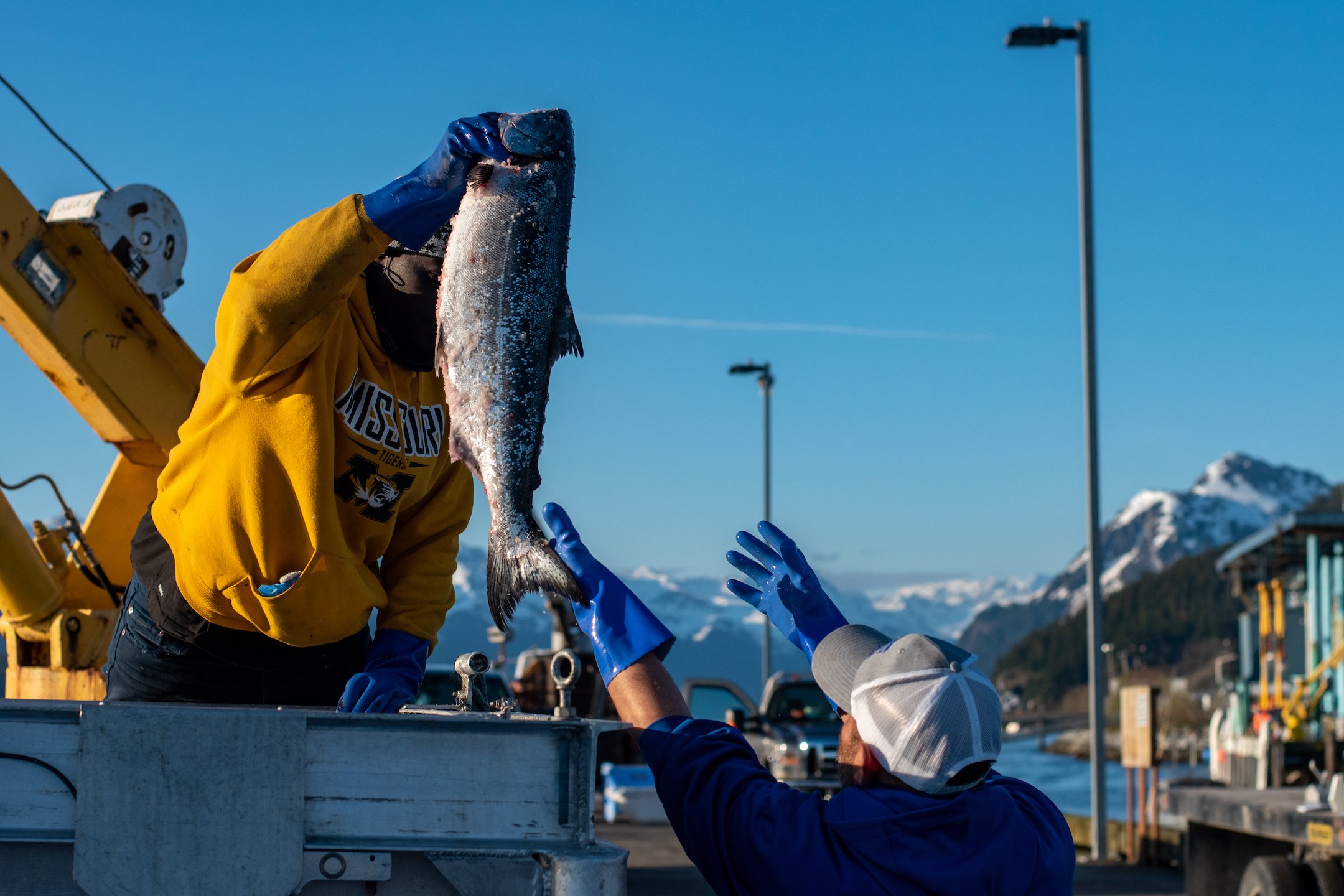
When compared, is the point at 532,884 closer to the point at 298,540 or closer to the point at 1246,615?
the point at 298,540

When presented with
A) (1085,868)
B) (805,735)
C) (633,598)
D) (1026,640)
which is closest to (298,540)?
(633,598)

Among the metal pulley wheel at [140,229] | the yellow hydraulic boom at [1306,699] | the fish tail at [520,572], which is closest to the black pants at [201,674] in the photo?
the fish tail at [520,572]

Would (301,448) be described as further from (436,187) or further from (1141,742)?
(1141,742)

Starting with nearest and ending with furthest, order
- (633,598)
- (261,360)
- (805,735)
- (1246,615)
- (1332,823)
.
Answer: (633,598) → (261,360) → (1332,823) → (805,735) → (1246,615)

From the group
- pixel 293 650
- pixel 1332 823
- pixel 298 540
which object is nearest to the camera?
pixel 298 540

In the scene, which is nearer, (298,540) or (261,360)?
(261,360)

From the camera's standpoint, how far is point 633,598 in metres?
2.54

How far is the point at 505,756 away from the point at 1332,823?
6186 mm

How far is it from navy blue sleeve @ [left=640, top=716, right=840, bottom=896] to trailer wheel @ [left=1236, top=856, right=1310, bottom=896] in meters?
6.16

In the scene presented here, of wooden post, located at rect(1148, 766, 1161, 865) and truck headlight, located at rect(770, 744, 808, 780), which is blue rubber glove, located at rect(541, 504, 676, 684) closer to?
wooden post, located at rect(1148, 766, 1161, 865)

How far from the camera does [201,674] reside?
11.2 ft

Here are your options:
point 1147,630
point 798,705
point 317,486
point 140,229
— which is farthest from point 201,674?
point 1147,630

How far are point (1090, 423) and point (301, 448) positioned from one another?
37.1ft

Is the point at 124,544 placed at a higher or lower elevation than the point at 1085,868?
higher
